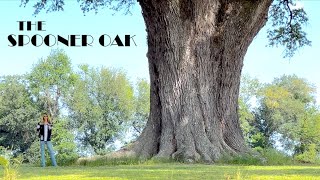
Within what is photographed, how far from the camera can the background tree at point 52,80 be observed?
185 feet

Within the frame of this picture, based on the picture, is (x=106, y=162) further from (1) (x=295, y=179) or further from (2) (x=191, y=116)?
(1) (x=295, y=179)

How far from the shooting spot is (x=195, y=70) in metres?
16.9

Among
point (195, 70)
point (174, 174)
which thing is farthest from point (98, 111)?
point (174, 174)

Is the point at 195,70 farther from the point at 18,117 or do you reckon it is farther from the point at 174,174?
the point at 18,117

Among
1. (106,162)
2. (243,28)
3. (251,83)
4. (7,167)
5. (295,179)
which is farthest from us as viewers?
(251,83)

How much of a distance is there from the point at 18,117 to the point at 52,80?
5262 mm

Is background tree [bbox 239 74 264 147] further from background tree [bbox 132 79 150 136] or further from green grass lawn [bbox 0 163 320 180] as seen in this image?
green grass lawn [bbox 0 163 320 180]

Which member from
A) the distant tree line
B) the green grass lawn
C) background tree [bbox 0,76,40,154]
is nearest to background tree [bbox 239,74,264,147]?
the distant tree line

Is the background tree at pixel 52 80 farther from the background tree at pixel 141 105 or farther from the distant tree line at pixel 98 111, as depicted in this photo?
the background tree at pixel 141 105

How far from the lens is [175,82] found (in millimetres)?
16766

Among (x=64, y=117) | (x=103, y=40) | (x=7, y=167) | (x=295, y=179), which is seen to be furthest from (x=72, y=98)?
(x=7, y=167)

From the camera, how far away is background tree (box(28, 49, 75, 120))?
5628cm

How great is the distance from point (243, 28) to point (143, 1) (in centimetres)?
327

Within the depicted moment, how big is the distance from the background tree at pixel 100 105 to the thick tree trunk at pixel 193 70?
136ft
